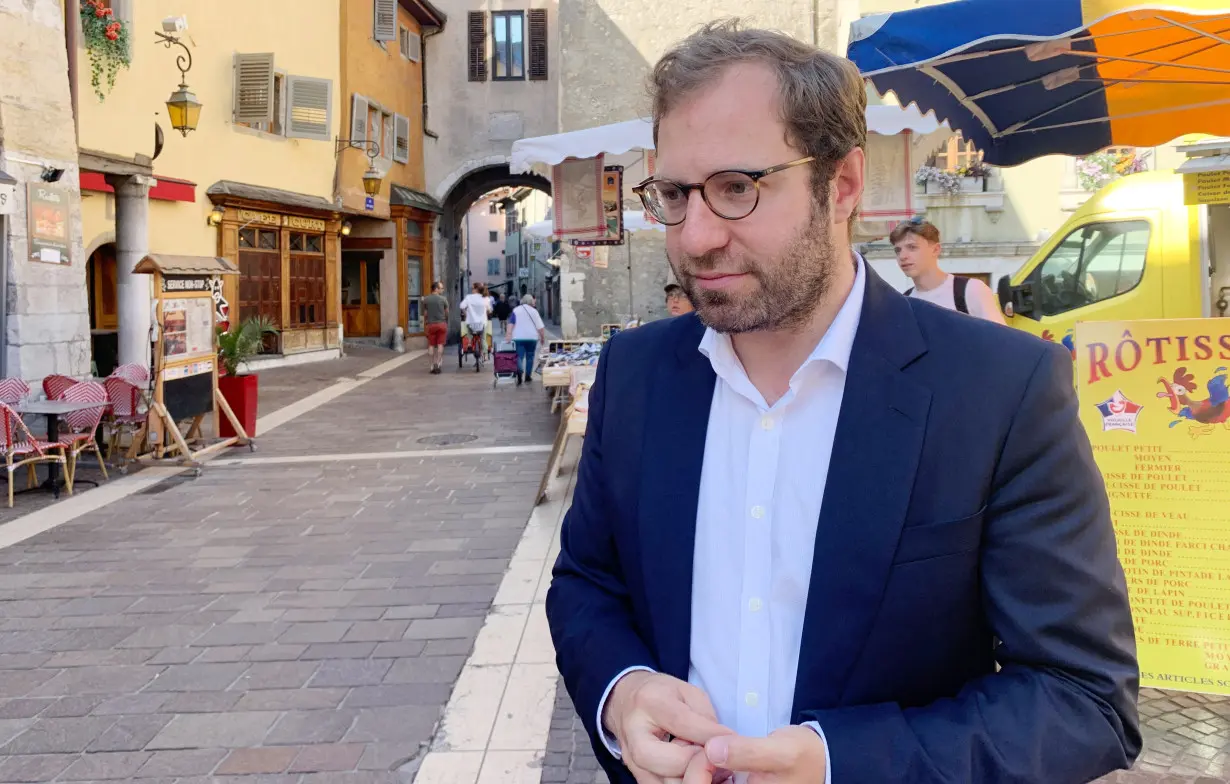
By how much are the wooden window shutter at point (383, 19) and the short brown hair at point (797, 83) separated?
76.7 feet

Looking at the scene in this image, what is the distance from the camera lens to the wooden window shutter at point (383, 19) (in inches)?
893

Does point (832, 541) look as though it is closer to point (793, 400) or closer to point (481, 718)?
point (793, 400)

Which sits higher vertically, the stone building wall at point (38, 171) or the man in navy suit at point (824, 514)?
the stone building wall at point (38, 171)

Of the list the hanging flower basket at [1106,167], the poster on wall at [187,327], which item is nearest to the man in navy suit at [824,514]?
the poster on wall at [187,327]

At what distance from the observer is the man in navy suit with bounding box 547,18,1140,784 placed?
1225 millimetres

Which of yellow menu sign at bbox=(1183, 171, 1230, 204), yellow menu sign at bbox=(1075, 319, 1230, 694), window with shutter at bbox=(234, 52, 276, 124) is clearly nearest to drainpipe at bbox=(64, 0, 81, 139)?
window with shutter at bbox=(234, 52, 276, 124)

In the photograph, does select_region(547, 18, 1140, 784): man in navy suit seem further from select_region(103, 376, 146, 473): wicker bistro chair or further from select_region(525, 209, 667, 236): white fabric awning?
select_region(525, 209, 667, 236): white fabric awning

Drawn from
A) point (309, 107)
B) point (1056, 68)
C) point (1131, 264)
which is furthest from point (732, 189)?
point (309, 107)

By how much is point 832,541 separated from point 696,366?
370 millimetres

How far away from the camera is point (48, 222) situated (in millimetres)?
9352

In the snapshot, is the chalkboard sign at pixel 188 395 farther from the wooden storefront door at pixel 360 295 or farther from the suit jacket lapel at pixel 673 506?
the wooden storefront door at pixel 360 295

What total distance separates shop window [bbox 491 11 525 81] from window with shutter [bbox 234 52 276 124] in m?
9.80

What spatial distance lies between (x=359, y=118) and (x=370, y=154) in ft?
2.64

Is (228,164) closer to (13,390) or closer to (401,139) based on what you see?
(401,139)
